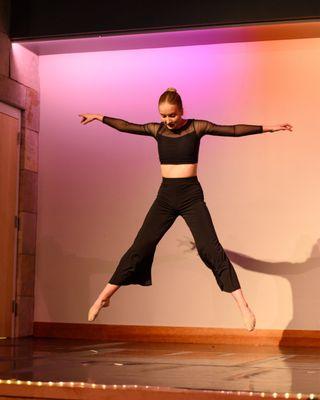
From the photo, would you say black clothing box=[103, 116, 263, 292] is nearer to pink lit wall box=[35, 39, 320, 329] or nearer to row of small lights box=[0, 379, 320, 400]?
pink lit wall box=[35, 39, 320, 329]

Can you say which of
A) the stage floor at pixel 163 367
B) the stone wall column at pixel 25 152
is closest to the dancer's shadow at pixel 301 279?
the stage floor at pixel 163 367

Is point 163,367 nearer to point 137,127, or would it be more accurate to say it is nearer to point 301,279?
point 137,127

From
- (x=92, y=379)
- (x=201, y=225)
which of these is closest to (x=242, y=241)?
(x=201, y=225)

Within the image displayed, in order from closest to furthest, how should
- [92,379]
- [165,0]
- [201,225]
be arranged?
[92,379]
[201,225]
[165,0]

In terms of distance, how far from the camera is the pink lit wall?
6.89 m

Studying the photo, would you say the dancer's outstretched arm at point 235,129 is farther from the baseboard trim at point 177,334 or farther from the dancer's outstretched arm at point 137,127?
the baseboard trim at point 177,334

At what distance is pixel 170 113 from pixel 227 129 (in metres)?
0.43

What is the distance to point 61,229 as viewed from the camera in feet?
24.9

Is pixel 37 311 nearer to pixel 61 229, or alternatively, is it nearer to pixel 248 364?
pixel 61 229

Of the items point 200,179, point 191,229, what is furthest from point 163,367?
point 200,179

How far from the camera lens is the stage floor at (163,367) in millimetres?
3492

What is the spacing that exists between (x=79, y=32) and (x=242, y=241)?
8.06 feet

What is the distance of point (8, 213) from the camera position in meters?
7.25

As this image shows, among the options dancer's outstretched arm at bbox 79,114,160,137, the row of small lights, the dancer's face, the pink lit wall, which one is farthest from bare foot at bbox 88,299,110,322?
the pink lit wall
